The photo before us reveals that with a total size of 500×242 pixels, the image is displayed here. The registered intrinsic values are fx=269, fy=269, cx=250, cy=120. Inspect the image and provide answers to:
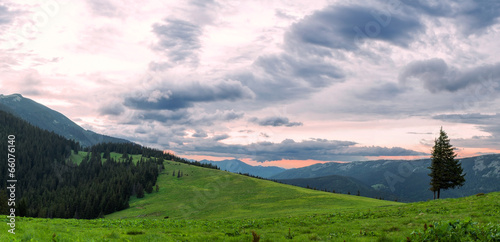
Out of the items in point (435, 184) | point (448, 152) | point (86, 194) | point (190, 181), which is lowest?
point (86, 194)

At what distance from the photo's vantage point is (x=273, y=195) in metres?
98.4

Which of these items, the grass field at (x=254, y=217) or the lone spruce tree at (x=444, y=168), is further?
the lone spruce tree at (x=444, y=168)

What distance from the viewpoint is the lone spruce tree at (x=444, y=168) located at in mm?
68625

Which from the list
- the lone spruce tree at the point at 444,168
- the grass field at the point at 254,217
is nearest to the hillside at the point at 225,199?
the grass field at the point at 254,217

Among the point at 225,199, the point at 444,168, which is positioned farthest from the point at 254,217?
the point at 225,199

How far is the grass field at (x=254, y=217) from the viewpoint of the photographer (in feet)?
56.8

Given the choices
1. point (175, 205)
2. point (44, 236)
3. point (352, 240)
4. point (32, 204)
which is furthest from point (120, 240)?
point (32, 204)

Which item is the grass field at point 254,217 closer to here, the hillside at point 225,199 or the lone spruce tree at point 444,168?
the hillside at point 225,199

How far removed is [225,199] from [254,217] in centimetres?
6344

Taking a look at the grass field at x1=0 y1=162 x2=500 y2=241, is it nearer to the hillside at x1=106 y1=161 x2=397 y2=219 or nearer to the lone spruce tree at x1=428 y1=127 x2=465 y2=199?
the hillside at x1=106 y1=161 x2=397 y2=219

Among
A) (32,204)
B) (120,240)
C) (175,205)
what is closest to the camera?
(120,240)

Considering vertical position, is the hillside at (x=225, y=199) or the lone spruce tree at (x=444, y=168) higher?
the lone spruce tree at (x=444, y=168)

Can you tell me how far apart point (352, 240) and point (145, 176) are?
174 m

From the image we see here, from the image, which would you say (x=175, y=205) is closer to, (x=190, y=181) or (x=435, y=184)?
(x=190, y=181)
